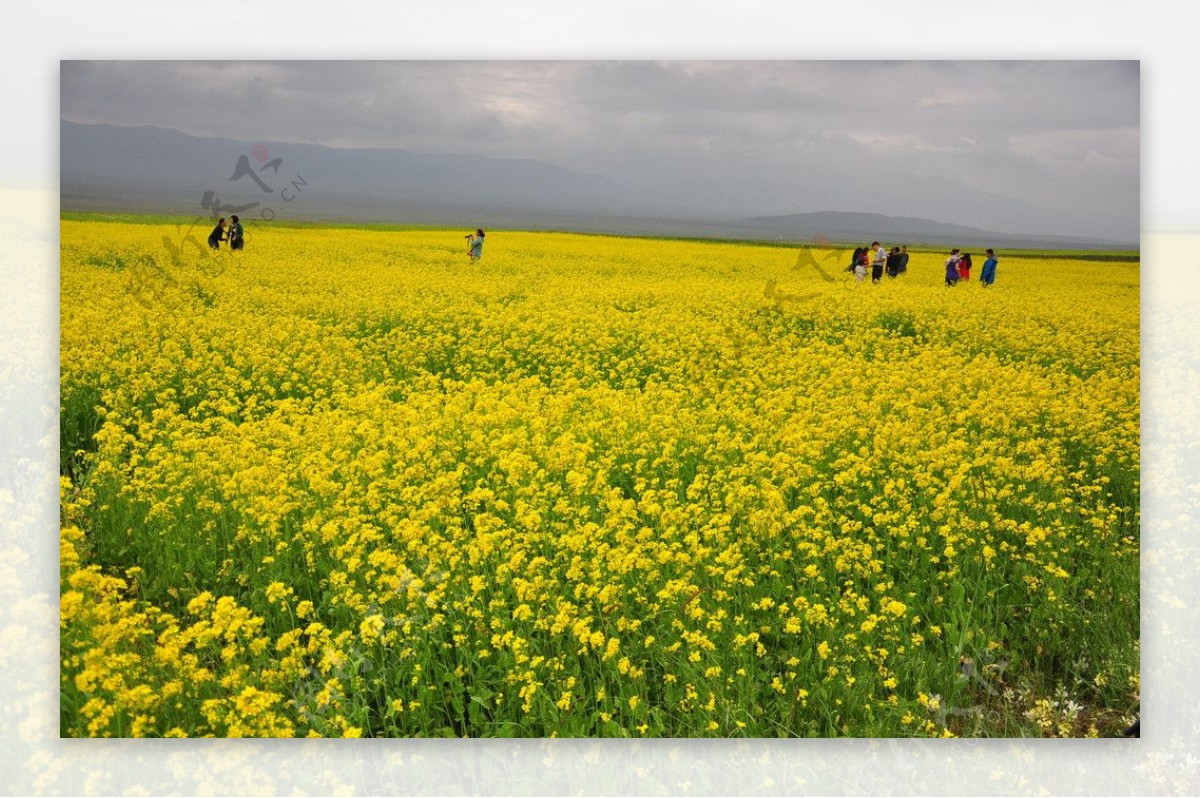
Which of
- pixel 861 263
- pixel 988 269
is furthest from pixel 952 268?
pixel 861 263

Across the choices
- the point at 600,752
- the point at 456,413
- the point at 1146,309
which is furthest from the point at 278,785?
the point at 1146,309

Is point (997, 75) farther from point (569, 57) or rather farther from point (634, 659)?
point (634, 659)

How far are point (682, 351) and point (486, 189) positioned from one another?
3.29 feet

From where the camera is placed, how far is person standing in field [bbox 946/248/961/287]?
396 centimetres

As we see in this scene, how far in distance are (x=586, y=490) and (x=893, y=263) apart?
1442mm

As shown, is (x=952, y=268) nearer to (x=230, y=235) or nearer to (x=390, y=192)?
(x=390, y=192)

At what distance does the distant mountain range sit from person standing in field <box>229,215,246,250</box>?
0.17 ft

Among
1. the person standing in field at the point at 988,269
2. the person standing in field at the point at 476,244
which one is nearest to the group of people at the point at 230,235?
the person standing in field at the point at 476,244

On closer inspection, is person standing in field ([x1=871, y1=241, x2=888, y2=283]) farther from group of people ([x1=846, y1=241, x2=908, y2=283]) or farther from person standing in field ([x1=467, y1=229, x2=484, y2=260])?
person standing in field ([x1=467, y1=229, x2=484, y2=260])

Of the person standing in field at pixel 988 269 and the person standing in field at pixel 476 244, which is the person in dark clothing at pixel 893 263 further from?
the person standing in field at pixel 476 244

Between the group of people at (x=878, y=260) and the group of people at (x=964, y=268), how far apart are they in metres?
0.20

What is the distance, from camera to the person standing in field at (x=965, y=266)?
3.97m

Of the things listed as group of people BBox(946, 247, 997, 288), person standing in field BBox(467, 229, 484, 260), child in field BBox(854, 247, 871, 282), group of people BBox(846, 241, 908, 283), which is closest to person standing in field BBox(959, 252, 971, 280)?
group of people BBox(946, 247, 997, 288)

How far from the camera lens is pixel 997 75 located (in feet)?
12.6
